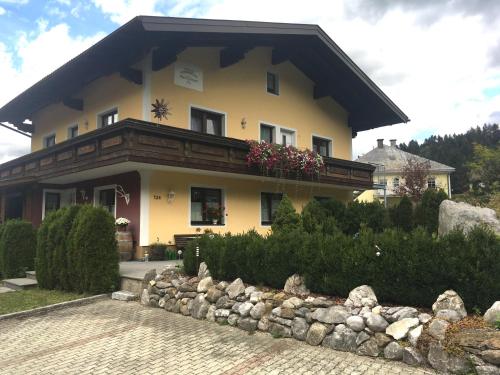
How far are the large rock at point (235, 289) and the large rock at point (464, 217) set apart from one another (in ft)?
13.9

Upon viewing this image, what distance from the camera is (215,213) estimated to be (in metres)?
14.3

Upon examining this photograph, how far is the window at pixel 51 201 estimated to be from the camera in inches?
646

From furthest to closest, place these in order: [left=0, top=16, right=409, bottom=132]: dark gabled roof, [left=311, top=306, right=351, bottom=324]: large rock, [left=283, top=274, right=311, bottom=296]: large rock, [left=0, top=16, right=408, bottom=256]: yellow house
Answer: [left=0, top=16, right=408, bottom=256]: yellow house < [left=0, top=16, right=409, bottom=132]: dark gabled roof < [left=283, top=274, right=311, bottom=296]: large rock < [left=311, top=306, right=351, bottom=324]: large rock

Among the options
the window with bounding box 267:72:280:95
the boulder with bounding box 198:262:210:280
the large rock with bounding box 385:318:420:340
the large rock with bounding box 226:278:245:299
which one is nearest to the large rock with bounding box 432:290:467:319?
the large rock with bounding box 385:318:420:340

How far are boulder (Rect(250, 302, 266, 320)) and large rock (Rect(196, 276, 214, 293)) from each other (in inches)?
48.6

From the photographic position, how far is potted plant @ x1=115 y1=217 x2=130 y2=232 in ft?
40.7

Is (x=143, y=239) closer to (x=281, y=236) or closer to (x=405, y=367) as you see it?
(x=281, y=236)

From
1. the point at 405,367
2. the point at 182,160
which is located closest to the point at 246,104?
the point at 182,160

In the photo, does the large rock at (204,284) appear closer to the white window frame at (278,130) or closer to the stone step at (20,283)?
the stone step at (20,283)

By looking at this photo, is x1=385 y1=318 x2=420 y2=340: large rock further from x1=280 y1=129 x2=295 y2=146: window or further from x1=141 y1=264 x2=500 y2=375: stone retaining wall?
x1=280 y1=129 x2=295 y2=146: window

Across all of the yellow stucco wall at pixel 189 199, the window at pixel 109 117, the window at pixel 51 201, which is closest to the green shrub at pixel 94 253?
the yellow stucco wall at pixel 189 199

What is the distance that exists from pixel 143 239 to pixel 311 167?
649 cm

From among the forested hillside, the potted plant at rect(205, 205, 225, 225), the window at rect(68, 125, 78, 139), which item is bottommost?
the potted plant at rect(205, 205, 225, 225)

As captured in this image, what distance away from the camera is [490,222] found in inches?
328
